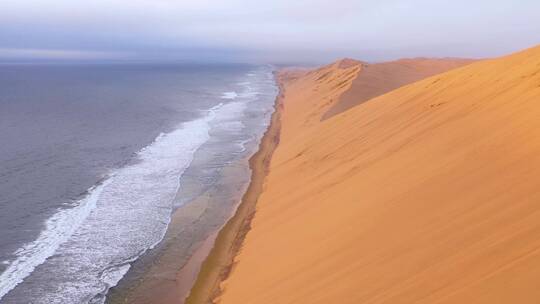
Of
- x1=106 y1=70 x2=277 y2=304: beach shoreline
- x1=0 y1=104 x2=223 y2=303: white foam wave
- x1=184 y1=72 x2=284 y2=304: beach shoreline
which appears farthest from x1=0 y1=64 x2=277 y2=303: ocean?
x1=184 y1=72 x2=284 y2=304: beach shoreline

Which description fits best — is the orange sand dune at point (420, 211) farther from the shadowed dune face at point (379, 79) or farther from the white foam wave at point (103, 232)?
the shadowed dune face at point (379, 79)

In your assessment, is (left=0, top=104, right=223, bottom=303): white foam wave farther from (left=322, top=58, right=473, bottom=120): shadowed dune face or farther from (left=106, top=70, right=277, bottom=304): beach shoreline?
(left=322, top=58, right=473, bottom=120): shadowed dune face

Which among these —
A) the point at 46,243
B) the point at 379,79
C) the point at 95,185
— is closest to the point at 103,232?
the point at 46,243

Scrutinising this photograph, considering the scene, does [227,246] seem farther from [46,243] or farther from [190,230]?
[46,243]

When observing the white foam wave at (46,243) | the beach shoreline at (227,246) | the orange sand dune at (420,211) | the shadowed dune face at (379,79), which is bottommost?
the white foam wave at (46,243)

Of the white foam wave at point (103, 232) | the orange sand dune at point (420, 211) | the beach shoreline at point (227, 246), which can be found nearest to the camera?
the orange sand dune at point (420, 211)

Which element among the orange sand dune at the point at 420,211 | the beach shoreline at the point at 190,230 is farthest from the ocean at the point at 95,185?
the orange sand dune at the point at 420,211
